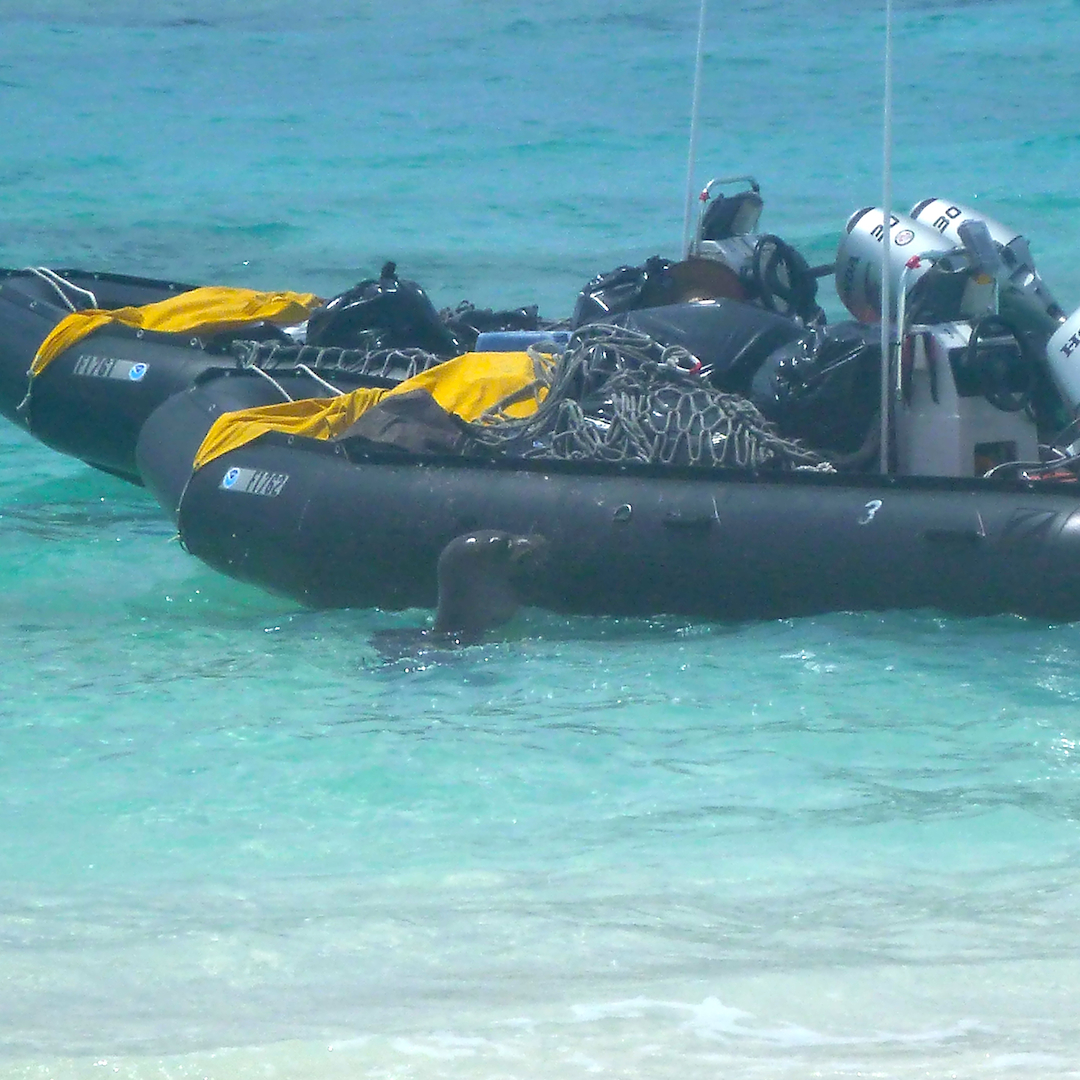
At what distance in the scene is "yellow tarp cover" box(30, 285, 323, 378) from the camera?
22.9ft

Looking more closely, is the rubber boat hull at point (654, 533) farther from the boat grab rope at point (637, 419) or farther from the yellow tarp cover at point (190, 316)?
the yellow tarp cover at point (190, 316)

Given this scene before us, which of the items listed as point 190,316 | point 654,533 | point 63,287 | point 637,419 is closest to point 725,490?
point 654,533

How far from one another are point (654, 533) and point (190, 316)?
2774 mm

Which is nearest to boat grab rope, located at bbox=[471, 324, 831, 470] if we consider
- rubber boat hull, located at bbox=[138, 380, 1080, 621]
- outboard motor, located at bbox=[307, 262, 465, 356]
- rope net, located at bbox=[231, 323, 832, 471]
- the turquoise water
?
rope net, located at bbox=[231, 323, 832, 471]

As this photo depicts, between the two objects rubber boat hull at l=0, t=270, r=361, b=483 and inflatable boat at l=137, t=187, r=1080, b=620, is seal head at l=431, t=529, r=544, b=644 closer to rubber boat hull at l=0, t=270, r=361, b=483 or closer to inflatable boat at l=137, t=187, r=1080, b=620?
inflatable boat at l=137, t=187, r=1080, b=620

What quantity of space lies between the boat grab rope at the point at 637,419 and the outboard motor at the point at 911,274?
596mm

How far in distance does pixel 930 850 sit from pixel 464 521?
6.27ft

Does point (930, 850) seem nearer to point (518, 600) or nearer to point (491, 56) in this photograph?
point (518, 600)

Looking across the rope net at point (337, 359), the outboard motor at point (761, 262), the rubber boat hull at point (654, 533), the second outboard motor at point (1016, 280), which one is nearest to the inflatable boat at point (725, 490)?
the rubber boat hull at point (654, 533)

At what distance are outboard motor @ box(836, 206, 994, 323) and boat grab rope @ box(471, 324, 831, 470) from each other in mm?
596

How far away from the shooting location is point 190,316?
706 centimetres


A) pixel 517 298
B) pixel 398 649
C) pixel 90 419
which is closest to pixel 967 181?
pixel 517 298

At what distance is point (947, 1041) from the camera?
9.10ft

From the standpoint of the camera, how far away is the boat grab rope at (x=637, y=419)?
5250 millimetres
